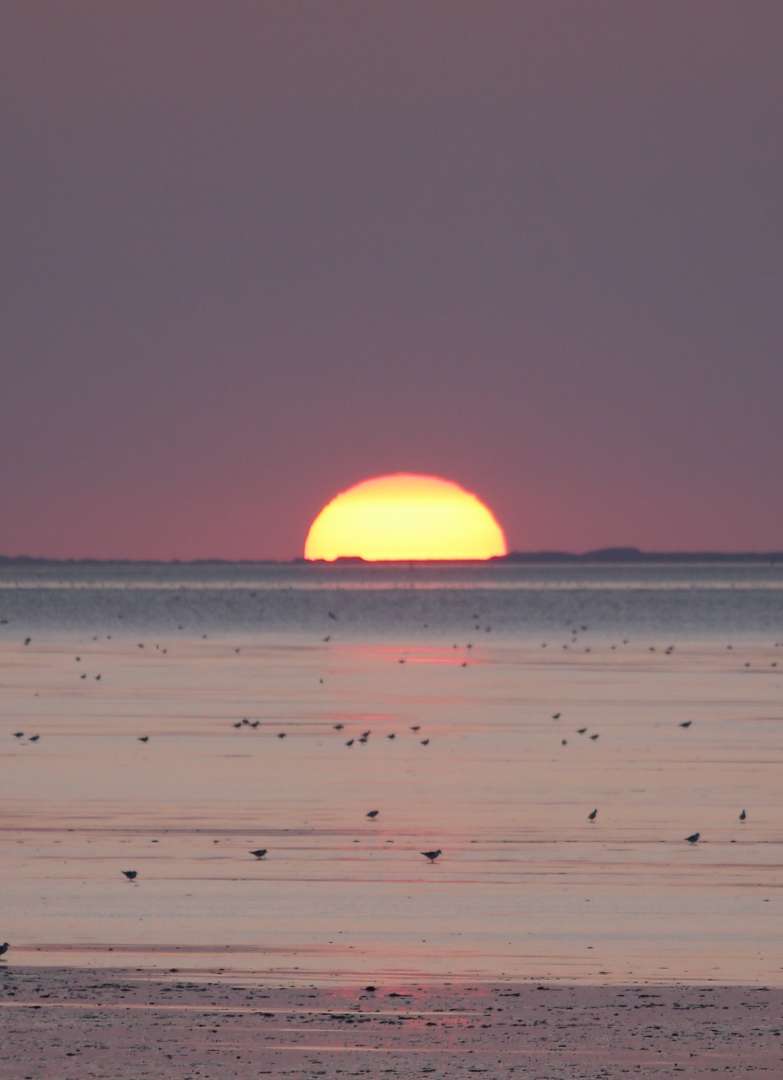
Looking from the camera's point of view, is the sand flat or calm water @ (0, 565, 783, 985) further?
calm water @ (0, 565, 783, 985)

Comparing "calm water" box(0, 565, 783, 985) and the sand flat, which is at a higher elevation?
"calm water" box(0, 565, 783, 985)

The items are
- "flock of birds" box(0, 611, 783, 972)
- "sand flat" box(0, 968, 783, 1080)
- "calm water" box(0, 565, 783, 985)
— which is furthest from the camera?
"flock of birds" box(0, 611, 783, 972)

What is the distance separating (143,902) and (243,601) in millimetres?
164445

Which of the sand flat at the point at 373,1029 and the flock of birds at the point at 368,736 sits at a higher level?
the flock of birds at the point at 368,736

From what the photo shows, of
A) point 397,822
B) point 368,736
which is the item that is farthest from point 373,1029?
point 368,736

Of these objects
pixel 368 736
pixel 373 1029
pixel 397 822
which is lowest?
pixel 373 1029

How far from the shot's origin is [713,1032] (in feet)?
43.1

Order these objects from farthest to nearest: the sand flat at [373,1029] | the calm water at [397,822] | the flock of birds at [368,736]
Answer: the flock of birds at [368,736], the calm water at [397,822], the sand flat at [373,1029]

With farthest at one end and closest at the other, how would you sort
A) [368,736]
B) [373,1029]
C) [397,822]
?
1. [368,736]
2. [397,822]
3. [373,1029]

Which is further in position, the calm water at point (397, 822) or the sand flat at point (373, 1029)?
the calm water at point (397, 822)

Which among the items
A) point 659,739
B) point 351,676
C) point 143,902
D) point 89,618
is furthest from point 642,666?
point 89,618

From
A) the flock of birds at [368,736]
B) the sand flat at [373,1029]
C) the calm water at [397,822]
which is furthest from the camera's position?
the flock of birds at [368,736]

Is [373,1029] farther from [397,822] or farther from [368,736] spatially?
[368,736]

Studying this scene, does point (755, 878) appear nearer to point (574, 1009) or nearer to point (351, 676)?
point (574, 1009)
